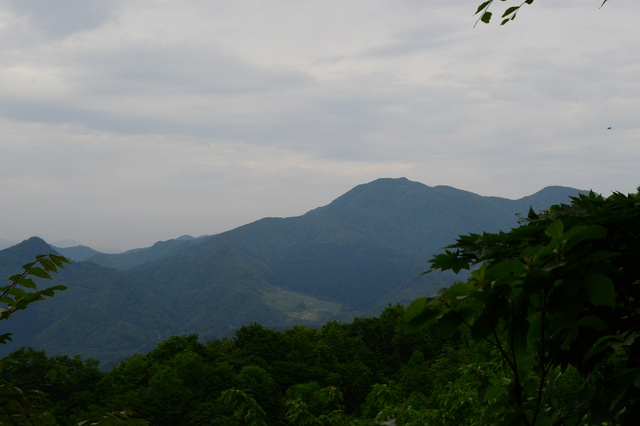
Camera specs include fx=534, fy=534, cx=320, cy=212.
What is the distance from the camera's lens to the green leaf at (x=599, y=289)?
7.13 feet

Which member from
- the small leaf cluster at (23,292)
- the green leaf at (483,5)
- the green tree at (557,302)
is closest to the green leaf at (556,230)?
the green tree at (557,302)

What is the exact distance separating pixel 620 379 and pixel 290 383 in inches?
1891

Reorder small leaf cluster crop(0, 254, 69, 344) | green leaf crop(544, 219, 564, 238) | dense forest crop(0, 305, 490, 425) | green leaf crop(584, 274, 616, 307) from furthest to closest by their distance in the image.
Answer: dense forest crop(0, 305, 490, 425) < small leaf cluster crop(0, 254, 69, 344) < green leaf crop(544, 219, 564, 238) < green leaf crop(584, 274, 616, 307)

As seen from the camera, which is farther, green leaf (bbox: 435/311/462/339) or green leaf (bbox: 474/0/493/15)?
green leaf (bbox: 474/0/493/15)

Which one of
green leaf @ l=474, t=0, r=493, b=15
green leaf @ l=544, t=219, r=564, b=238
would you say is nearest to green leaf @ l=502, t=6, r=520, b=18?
green leaf @ l=474, t=0, r=493, b=15

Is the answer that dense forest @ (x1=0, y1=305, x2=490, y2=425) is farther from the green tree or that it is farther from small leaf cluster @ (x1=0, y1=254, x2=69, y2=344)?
the green tree

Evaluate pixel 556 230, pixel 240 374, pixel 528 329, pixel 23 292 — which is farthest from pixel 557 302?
pixel 240 374

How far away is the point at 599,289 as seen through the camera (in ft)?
7.24

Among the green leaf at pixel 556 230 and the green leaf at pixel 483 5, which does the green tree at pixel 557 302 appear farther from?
the green leaf at pixel 483 5

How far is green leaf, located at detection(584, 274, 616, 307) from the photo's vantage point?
2172 mm

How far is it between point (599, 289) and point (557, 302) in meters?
0.23

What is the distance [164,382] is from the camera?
3972 cm

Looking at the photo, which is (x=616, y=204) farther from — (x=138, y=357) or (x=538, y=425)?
(x=138, y=357)

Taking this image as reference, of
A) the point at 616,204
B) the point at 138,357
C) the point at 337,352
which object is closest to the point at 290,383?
the point at 337,352
